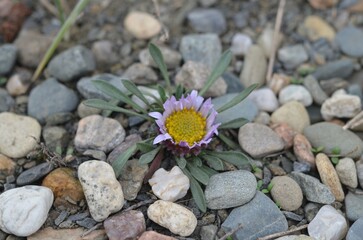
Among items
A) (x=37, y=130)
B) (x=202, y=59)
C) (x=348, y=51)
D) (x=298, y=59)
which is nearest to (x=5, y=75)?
(x=37, y=130)

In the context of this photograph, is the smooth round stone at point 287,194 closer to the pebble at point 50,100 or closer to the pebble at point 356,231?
the pebble at point 356,231

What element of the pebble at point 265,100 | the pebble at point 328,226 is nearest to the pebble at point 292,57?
the pebble at point 265,100

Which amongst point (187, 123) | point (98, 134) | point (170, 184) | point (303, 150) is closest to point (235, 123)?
point (187, 123)

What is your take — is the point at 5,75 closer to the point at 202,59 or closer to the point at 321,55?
the point at 202,59

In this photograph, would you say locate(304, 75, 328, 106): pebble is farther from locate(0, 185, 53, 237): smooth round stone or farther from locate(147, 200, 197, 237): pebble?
locate(0, 185, 53, 237): smooth round stone

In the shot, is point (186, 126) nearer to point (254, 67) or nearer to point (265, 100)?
point (265, 100)

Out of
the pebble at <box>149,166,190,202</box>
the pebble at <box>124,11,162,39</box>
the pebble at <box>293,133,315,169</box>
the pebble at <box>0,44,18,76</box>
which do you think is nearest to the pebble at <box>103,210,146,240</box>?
the pebble at <box>149,166,190,202</box>
